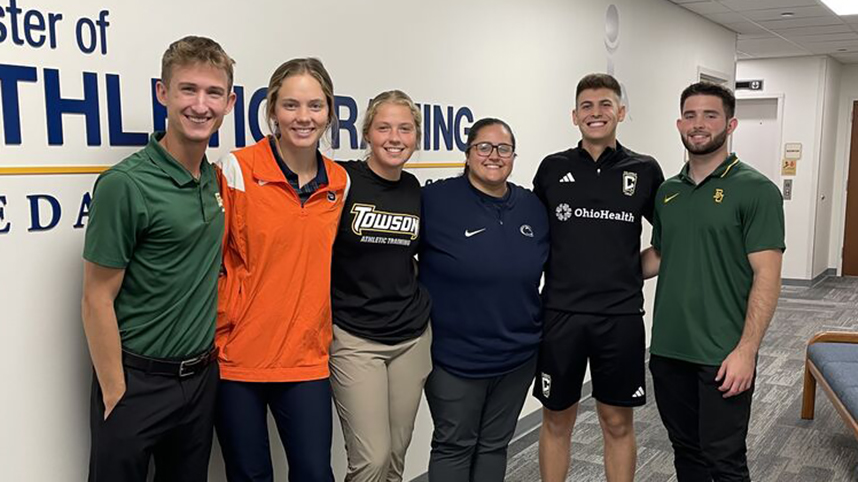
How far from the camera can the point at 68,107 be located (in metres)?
1.70

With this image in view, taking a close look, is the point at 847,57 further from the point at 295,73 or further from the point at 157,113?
the point at 157,113

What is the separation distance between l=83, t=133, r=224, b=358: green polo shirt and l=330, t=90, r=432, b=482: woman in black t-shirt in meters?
0.41

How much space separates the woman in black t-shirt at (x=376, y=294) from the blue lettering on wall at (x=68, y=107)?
0.65 metres

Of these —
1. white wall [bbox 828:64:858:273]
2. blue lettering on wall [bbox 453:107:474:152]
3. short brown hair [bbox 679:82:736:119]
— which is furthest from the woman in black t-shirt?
white wall [bbox 828:64:858:273]

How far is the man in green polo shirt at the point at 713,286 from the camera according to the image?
2121 mm

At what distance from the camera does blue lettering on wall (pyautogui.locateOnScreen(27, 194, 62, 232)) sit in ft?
5.42

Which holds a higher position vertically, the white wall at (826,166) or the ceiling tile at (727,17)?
the ceiling tile at (727,17)

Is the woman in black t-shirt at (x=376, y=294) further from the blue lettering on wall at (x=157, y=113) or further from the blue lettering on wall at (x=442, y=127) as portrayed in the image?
the blue lettering on wall at (x=442, y=127)

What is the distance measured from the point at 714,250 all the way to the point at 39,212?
1824 mm

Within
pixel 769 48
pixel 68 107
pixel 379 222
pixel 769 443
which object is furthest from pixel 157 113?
pixel 769 48

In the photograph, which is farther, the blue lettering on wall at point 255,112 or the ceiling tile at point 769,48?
the ceiling tile at point 769,48

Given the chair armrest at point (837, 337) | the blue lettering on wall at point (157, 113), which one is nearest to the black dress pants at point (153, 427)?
the blue lettering on wall at point (157, 113)

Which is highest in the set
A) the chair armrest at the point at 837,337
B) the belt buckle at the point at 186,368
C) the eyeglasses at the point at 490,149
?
the eyeglasses at the point at 490,149

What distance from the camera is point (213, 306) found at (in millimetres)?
1745
